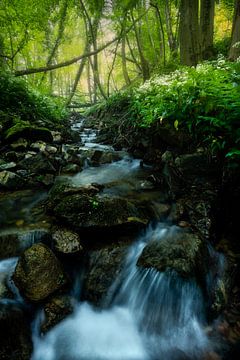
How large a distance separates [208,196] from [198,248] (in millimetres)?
1014

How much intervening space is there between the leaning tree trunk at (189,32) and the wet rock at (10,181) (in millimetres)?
6241

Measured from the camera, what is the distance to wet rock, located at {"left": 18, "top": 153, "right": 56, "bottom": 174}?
517 cm

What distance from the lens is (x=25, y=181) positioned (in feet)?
16.0

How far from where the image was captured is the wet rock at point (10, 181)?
468cm

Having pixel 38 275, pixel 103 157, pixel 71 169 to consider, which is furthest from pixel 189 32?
pixel 38 275

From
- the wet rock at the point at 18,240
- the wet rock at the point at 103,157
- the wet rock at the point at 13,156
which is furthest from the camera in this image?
the wet rock at the point at 103,157

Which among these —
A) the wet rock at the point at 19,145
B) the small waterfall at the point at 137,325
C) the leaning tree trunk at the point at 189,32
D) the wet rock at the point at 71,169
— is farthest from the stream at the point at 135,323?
the leaning tree trunk at the point at 189,32

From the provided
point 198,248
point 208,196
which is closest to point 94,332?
point 198,248

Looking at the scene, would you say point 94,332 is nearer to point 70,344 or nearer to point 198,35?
point 70,344

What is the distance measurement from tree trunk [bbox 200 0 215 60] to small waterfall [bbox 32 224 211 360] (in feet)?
23.9

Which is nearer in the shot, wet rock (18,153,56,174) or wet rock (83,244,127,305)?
wet rock (83,244,127,305)

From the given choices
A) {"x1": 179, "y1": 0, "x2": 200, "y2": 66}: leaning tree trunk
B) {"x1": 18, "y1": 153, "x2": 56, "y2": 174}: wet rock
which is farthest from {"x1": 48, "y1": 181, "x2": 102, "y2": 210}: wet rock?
{"x1": 179, "y1": 0, "x2": 200, "y2": 66}: leaning tree trunk

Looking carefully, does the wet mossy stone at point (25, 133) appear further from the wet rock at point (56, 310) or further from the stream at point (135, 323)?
the wet rock at point (56, 310)

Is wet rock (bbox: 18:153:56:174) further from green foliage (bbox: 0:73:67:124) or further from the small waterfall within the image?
the small waterfall
